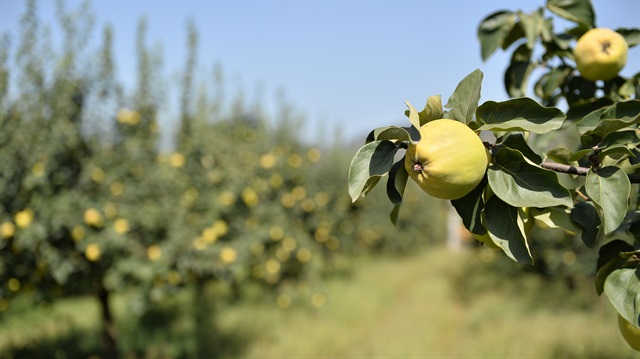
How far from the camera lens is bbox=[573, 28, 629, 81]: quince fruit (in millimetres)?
1163

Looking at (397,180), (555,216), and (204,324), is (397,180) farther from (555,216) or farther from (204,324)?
Result: (204,324)

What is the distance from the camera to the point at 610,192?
0.82 m

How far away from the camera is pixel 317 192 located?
7809 millimetres

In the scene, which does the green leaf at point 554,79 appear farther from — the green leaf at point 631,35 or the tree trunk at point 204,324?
the tree trunk at point 204,324

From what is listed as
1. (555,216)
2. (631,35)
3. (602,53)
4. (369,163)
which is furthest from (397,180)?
(631,35)

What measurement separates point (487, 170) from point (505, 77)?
772 mm

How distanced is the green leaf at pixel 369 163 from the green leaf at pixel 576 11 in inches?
33.3

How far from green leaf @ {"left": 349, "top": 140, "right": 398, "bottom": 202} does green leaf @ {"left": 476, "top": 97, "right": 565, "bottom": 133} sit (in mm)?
178

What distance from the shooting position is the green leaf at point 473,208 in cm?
86

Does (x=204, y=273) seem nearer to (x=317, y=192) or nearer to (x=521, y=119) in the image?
(x=521, y=119)

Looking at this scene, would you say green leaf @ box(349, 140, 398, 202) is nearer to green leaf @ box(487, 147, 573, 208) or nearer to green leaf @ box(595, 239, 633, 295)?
green leaf @ box(487, 147, 573, 208)

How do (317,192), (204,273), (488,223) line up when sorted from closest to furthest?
(488,223), (204,273), (317,192)

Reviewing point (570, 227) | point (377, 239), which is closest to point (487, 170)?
point (570, 227)

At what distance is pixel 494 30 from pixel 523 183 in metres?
0.81
